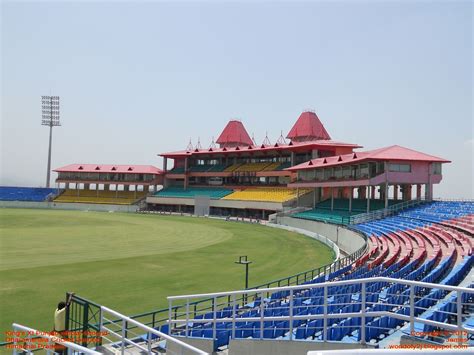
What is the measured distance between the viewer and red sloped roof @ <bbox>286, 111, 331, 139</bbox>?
95.9 m

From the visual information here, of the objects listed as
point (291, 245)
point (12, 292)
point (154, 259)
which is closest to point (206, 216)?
point (291, 245)

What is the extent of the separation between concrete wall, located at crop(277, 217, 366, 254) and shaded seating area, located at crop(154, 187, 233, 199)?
78.0 ft

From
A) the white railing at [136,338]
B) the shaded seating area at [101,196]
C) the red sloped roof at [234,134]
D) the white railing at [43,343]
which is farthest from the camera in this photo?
the red sloped roof at [234,134]

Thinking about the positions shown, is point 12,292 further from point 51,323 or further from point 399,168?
point 399,168

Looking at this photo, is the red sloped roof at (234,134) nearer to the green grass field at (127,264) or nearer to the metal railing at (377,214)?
the green grass field at (127,264)

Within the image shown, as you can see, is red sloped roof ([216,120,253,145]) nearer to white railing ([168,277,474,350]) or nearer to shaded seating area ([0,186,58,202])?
shaded seating area ([0,186,58,202])

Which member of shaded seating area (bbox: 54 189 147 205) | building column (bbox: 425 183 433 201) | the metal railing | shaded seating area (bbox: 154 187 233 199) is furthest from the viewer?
shaded seating area (bbox: 54 189 147 205)

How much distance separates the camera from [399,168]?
46.8 m

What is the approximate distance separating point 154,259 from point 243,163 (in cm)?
5999

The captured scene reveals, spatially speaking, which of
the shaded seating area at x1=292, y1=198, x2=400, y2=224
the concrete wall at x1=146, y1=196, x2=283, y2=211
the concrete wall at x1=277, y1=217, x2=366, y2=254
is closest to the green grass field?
the concrete wall at x1=277, y1=217, x2=366, y2=254

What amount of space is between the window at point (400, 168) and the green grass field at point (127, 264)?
40.7 feet

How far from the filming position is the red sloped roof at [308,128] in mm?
95875

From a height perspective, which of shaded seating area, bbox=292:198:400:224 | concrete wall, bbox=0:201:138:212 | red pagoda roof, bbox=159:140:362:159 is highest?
red pagoda roof, bbox=159:140:362:159

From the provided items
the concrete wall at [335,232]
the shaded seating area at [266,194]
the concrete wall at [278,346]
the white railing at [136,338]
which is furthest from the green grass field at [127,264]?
the shaded seating area at [266,194]
